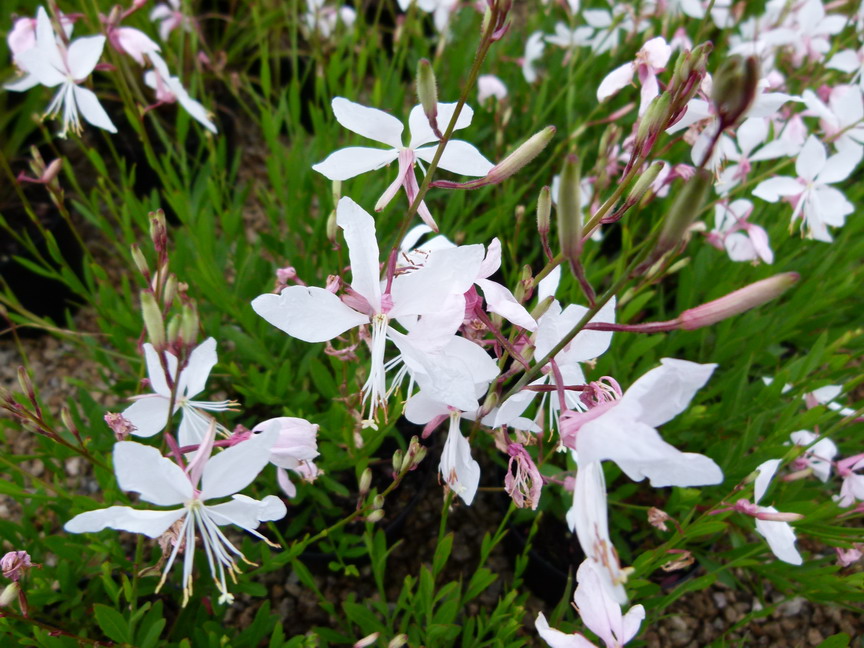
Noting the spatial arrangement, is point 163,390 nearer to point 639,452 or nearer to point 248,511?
point 248,511

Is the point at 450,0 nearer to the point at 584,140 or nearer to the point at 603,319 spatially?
the point at 584,140

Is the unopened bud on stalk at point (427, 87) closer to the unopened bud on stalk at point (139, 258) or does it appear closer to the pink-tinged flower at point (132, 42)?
the unopened bud on stalk at point (139, 258)

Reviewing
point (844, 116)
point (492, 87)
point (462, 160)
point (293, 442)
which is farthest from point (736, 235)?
point (293, 442)

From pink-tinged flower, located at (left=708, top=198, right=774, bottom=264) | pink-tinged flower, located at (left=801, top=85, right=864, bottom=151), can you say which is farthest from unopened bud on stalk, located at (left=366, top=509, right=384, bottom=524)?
pink-tinged flower, located at (left=801, top=85, right=864, bottom=151)

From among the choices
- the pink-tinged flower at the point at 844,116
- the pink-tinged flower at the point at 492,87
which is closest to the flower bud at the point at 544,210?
the pink-tinged flower at the point at 844,116

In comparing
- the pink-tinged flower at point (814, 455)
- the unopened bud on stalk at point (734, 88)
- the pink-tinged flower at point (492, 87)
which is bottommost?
the pink-tinged flower at point (814, 455)

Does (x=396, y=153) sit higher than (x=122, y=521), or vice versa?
(x=396, y=153)
